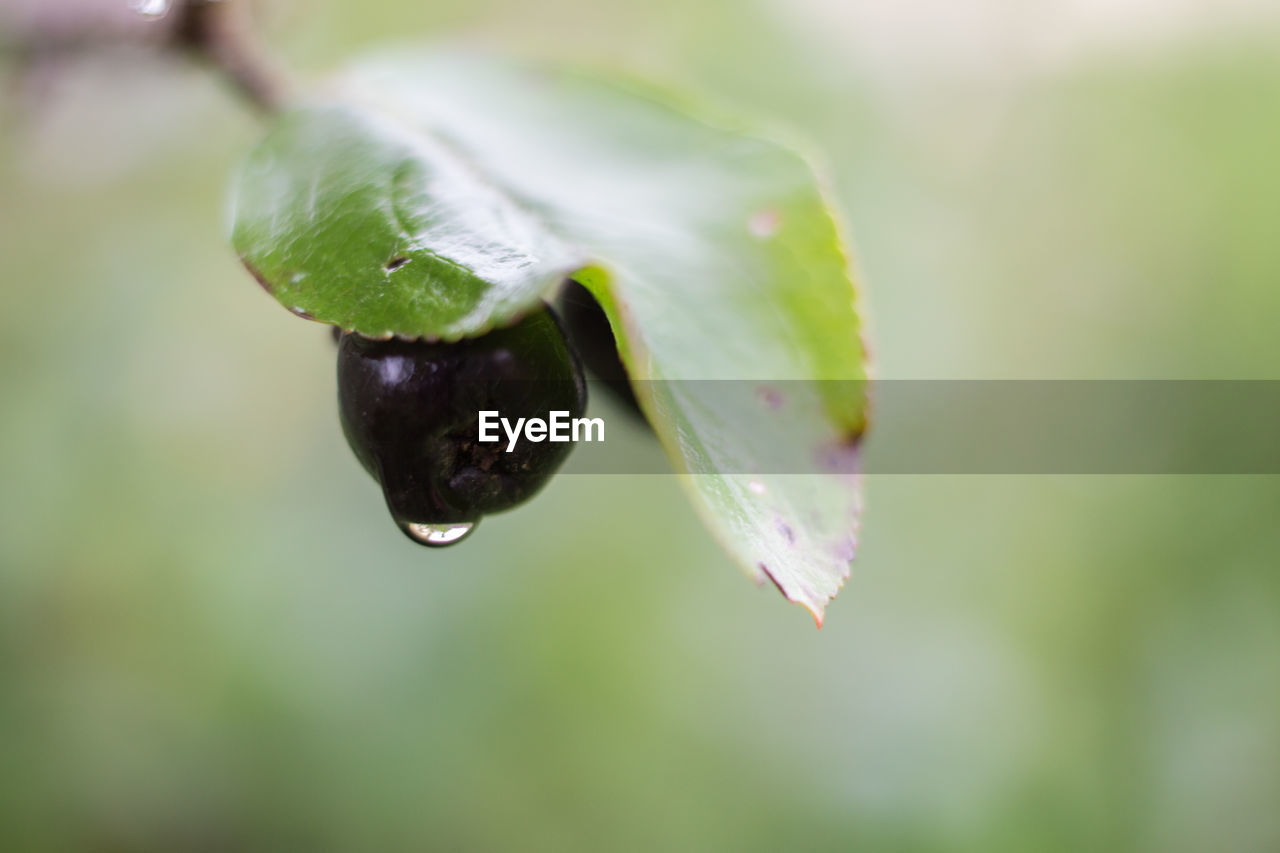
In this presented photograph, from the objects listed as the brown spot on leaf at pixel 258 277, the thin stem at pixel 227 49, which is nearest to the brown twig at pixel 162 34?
the thin stem at pixel 227 49

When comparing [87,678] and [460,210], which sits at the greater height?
[460,210]

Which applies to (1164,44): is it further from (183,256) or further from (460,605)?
(183,256)

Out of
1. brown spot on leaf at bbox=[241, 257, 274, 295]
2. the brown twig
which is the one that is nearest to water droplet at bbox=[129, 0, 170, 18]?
the brown twig

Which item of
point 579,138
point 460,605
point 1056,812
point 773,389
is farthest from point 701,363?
point 1056,812

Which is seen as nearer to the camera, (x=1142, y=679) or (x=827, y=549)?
(x=827, y=549)

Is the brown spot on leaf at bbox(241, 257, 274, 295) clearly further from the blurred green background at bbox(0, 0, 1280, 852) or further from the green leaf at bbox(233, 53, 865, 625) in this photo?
the blurred green background at bbox(0, 0, 1280, 852)
